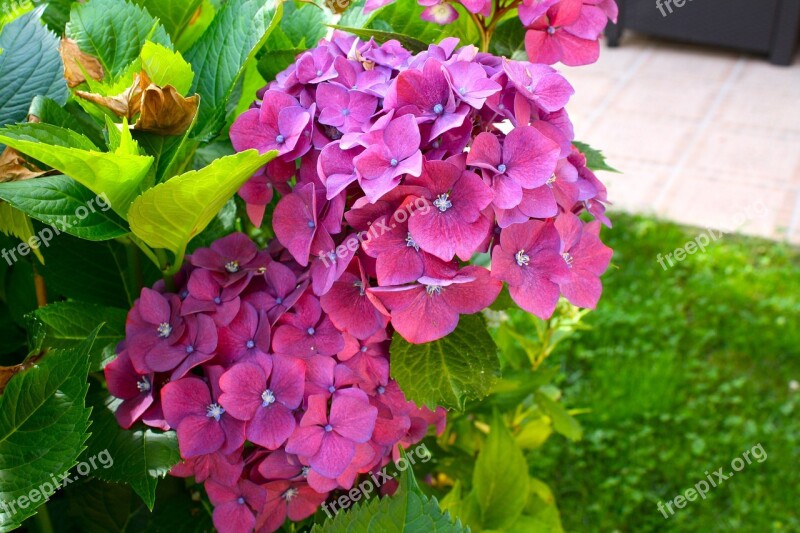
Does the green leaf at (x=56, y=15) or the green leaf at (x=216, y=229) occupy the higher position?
the green leaf at (x=56, y=15)

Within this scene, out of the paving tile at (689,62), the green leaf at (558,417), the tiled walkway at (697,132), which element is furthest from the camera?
the paving tile at (689,62)

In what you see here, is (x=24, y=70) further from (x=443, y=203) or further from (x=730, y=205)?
(x=730, y=205)

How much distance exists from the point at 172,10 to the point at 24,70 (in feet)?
0.69

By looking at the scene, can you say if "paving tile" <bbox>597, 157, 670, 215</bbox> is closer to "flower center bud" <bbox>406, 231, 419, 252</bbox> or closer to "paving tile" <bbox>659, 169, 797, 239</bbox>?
"paving tile" <bbox>659, 169, 797, 239</bbox>

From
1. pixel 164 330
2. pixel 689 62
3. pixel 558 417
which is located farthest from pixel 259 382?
pixel 689 62

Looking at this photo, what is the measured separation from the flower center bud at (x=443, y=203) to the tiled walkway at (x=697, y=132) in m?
2.76

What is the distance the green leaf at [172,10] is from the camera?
102cm

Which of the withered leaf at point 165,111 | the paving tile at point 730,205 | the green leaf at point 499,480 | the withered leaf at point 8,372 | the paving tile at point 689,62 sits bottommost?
the paving tile at point 689,62

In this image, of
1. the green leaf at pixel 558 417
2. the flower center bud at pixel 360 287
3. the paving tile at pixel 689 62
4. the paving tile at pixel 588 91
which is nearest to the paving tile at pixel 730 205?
the paving tile at pixel 588 91

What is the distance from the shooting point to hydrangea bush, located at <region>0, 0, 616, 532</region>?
2.48 feet

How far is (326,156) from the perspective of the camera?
2.58ft

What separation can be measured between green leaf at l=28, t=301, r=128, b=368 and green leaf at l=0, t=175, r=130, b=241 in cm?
13

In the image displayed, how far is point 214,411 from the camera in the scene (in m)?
0.84

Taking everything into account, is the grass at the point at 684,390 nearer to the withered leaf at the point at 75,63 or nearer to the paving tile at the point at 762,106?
the paving tile at the point at 762,106
